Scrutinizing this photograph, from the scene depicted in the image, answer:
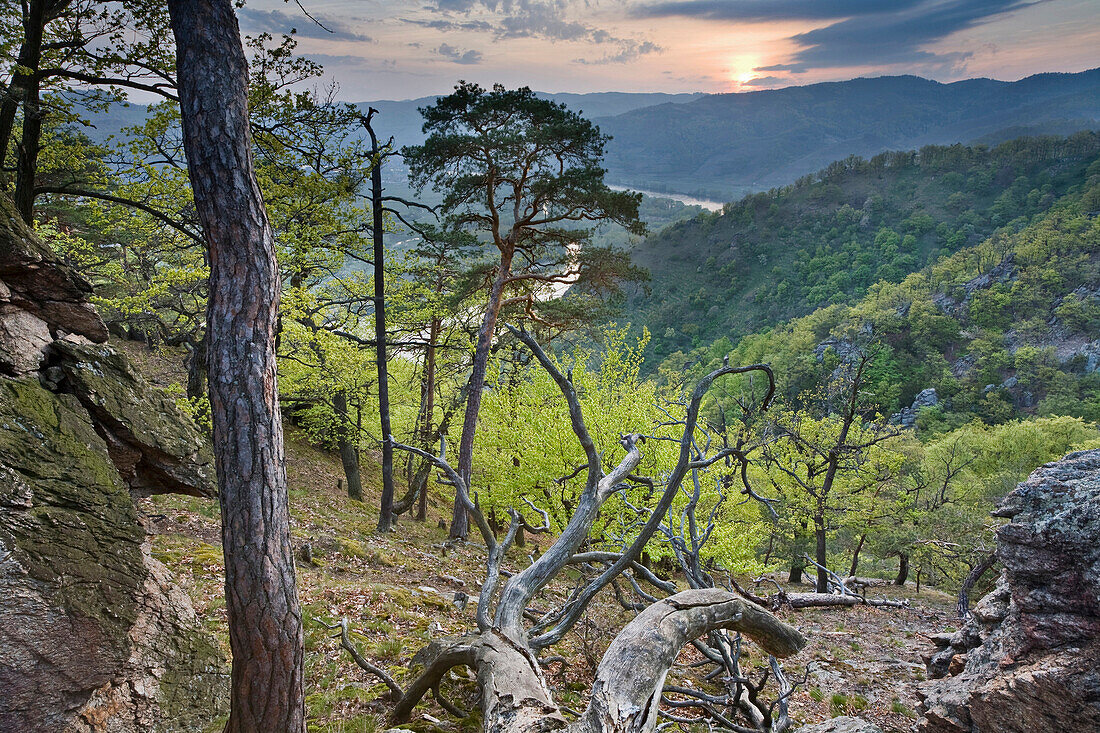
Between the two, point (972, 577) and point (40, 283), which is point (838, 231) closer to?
point (972, 577)

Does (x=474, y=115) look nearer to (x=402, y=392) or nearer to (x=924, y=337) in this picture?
(x=402, y=392)

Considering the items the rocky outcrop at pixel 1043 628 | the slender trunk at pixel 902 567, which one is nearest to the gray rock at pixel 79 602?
the rocky outcrop at pixel 1043 628

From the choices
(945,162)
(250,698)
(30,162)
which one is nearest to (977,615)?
(250,698)

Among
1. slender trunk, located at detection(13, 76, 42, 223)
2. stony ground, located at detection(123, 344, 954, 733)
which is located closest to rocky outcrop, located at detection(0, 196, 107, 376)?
stony ground, located at detection(123, 344, 954, 733)

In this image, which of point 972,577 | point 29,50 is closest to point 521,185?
point 29,50

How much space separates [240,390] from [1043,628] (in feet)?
23.2

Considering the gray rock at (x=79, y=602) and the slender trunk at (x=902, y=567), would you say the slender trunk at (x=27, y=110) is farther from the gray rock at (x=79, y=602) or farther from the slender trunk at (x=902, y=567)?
the slender trunk at (x=902, y=567)

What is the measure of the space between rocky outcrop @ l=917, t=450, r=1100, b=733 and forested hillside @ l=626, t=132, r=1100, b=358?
312 ft

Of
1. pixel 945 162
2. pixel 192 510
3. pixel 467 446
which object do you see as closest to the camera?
pixel 192 510

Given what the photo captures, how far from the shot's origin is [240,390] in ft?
11.0

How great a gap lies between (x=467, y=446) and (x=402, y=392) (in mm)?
8555

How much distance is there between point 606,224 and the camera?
48.7 feet

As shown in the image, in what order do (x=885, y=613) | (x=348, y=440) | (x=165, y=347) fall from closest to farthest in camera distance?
1. (x=885, y=613)
2. (x=348, y=440)
3. (x=165, y=347)

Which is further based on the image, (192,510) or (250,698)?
(192,510)
